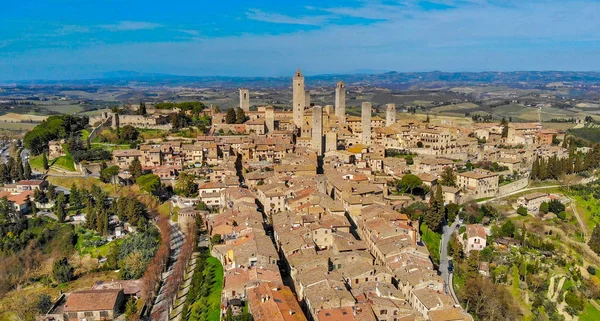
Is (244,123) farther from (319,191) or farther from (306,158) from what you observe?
(319,191)

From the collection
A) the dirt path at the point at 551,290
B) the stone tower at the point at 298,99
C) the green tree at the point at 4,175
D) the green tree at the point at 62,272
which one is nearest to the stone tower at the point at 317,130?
the stone tower at the point at 298,99

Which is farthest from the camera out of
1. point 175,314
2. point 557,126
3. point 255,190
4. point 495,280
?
point 557,126

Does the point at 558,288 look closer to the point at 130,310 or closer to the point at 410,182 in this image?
the point at 410,182

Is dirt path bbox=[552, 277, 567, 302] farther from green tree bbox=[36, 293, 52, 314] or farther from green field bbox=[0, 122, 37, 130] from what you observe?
green field bbox=[0, 122, 37, 130]

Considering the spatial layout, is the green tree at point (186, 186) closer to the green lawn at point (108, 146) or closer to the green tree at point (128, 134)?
Answer: the green lawn at point (108, 146)

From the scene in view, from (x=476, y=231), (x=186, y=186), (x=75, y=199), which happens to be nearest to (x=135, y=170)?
(x=75, y=199)

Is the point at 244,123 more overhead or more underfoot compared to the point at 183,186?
more overhead

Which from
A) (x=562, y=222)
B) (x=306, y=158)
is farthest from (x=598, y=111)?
(x=306, y=158)
